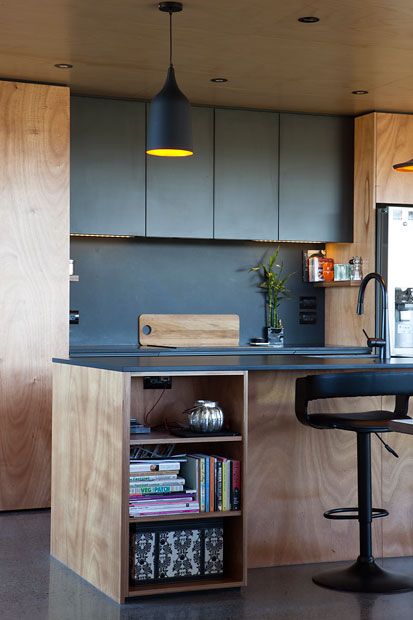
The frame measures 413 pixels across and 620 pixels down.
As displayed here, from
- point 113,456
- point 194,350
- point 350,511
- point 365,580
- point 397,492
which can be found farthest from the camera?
point 194,350

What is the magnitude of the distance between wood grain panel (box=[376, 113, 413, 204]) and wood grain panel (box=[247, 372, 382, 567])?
2580 millimetres

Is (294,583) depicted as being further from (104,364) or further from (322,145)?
(322,145)

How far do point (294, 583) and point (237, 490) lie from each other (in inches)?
19.7

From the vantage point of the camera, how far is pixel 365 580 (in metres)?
4.16

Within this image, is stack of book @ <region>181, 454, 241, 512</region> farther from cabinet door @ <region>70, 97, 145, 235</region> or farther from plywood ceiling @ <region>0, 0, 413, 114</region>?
cabinet door @ <region>70, 97, 145, 235</region>

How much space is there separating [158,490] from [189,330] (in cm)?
300

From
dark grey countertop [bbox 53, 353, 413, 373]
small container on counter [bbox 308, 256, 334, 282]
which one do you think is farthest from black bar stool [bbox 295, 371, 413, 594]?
small container on counter [bbox 308, 256, 334, 282]

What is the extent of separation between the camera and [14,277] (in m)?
5.81

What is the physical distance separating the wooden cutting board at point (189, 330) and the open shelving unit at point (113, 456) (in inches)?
85.6

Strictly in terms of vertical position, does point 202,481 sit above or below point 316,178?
below

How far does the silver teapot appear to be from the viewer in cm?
404

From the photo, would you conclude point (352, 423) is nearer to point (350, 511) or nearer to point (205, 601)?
point (350, 511)

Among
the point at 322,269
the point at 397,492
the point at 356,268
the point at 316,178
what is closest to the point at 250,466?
the point at 397,492

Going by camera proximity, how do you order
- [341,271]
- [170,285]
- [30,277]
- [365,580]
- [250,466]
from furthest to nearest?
[341,271], [170,285], [30,277], [250,466], [365,580]
